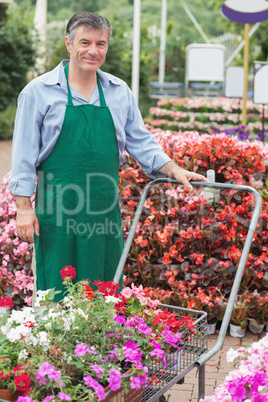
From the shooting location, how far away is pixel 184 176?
2.73m

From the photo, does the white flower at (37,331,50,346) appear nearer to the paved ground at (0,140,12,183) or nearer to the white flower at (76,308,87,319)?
the white flower at (76,308,87,319)

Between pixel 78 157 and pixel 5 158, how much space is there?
379 inches

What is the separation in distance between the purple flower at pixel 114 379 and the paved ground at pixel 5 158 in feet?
27.3

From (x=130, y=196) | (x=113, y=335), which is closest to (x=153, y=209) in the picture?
(x=130, y=196)

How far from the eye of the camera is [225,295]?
4477mm

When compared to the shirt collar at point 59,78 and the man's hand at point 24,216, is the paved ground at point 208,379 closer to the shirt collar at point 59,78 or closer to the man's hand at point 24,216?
the man's hand at point 24,216

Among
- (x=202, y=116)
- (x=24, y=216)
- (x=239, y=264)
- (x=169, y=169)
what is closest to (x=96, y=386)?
(x=239, y=264)

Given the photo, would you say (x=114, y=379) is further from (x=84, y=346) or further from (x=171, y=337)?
(x=171, y=337)

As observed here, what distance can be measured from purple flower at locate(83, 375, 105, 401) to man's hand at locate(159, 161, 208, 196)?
44.6 inches

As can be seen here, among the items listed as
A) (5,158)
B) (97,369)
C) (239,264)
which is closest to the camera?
(97,369)

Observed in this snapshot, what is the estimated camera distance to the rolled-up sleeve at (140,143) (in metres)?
2.94

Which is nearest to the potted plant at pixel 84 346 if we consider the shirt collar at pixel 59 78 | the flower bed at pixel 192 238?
the shirt collar at pixel 59 78

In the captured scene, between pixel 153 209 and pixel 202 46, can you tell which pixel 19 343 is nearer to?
pixel 153 209

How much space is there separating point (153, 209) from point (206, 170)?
1.65 feet
